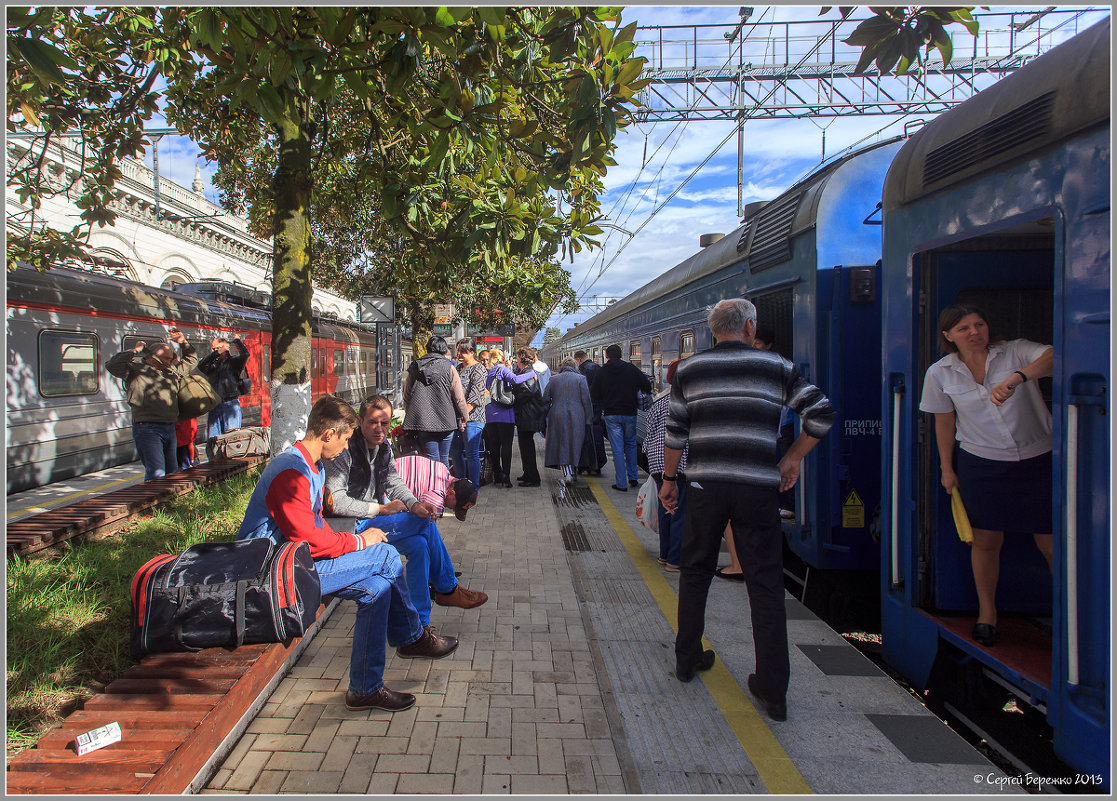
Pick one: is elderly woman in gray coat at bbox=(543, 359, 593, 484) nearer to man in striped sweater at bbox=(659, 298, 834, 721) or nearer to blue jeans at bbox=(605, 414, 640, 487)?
blue jeans at bbox=(605, 414, 640, 487)

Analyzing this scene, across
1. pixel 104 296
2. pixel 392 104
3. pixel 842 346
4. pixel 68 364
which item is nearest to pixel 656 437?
pixel 842 346

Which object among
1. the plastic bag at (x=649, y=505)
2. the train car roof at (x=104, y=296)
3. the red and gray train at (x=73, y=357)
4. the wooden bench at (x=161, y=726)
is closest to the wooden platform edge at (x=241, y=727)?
the wooden bench at (x=161, y=726)

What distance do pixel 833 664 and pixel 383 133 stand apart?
6411 millimetres

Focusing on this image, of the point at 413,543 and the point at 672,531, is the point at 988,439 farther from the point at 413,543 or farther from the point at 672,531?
the point at 413,543

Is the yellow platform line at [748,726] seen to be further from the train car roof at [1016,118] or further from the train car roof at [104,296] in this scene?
the train car roof at [104,296]

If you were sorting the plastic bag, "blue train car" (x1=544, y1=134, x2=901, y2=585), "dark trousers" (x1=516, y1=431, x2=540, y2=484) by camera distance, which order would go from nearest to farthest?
"blue train car" (x1=544, y1=134, x2=901, y2=585), the plastic bag, "dark trousers" (x1=516, y1=431, x2=540, y2=484)

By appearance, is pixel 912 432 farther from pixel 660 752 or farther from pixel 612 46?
pixel 612 46

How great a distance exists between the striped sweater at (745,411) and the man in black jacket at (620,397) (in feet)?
16.6

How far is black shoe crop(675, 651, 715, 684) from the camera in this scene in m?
3.44

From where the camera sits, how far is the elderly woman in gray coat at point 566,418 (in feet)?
27.9

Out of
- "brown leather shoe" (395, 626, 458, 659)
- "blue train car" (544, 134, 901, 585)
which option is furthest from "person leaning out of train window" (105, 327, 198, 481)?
"blue train car" (544, 134, 901, 585)

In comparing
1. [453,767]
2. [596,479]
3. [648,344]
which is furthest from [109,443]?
[453,767]

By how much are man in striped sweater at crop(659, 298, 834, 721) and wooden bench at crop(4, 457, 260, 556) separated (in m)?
4.09

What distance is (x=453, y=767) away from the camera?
2654 mm
